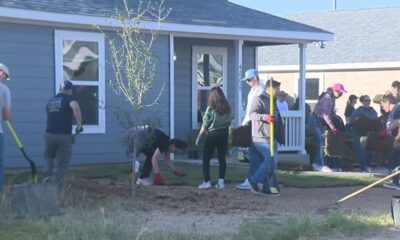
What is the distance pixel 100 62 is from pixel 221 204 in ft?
16.9

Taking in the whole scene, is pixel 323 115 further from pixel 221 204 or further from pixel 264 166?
pixel 221 204

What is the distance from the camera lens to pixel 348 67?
2520cm

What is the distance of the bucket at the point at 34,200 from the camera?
853cm

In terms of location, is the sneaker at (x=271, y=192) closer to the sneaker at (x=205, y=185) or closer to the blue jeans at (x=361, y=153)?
the sneaker at (x=205, y=185)

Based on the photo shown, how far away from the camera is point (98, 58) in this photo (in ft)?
46.7

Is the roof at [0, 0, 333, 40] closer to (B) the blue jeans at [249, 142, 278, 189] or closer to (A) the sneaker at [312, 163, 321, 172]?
(A) the sneaker at [312, 163, 321, 172]

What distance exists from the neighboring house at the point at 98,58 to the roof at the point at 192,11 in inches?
1.1

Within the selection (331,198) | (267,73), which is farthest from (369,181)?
(267,73)

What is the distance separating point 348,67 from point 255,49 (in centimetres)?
740

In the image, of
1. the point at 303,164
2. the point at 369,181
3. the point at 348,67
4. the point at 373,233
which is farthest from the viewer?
the point at 348,67

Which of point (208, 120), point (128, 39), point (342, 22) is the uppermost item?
point (342, 22)

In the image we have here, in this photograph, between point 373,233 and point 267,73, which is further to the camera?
point 267,73

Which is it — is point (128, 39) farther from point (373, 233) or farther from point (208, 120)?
point (373, 233)

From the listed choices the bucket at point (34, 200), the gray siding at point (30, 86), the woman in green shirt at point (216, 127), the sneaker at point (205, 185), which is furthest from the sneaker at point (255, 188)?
the gray siding at point (30, 86)
